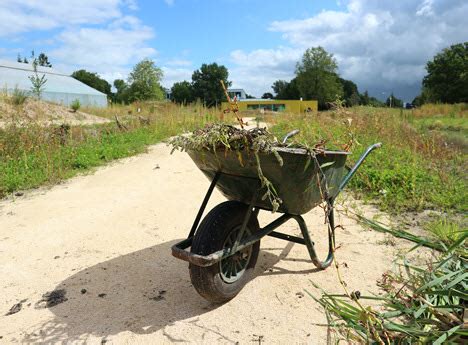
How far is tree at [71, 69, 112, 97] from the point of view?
65375 millimetres

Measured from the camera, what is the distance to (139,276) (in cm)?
284

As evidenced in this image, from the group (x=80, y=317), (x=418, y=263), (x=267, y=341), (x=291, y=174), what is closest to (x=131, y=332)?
(x=80, y=317)

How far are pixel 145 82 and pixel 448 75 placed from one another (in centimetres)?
3633

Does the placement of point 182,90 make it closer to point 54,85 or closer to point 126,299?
point 54,85

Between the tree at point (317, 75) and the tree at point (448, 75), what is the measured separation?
12663 mm

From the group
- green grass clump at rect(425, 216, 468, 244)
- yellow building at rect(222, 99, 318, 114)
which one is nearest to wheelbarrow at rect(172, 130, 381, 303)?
yellow building at rect(222, 99, 318, 114)

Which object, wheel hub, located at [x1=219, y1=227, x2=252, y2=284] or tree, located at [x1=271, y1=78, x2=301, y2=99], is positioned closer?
wheel hub, located at [x1=219, y1=227, x2=252, y2=284]

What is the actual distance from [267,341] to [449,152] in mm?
5928

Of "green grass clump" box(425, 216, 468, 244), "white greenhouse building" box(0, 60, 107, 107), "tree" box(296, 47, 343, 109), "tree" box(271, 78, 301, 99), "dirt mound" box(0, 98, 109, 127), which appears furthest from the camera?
"tree" box(271, 78, 301, 99)

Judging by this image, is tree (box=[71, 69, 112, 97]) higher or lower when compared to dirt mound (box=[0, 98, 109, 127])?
higher

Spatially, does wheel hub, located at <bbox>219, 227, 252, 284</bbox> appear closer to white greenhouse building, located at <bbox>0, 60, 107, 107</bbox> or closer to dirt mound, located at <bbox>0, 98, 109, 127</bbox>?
dirt mound, located at <bbox>0, 98, 109, 127</bbox>

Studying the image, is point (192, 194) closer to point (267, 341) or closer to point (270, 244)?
point (270, 244)

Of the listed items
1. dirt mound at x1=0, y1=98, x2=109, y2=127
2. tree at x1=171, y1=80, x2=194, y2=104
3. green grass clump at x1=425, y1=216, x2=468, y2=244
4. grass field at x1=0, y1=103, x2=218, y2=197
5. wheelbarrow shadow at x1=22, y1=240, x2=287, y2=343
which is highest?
tree at x1=171, y1=80, x2=194, y2=104

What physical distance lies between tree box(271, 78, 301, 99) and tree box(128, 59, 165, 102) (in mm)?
35263
